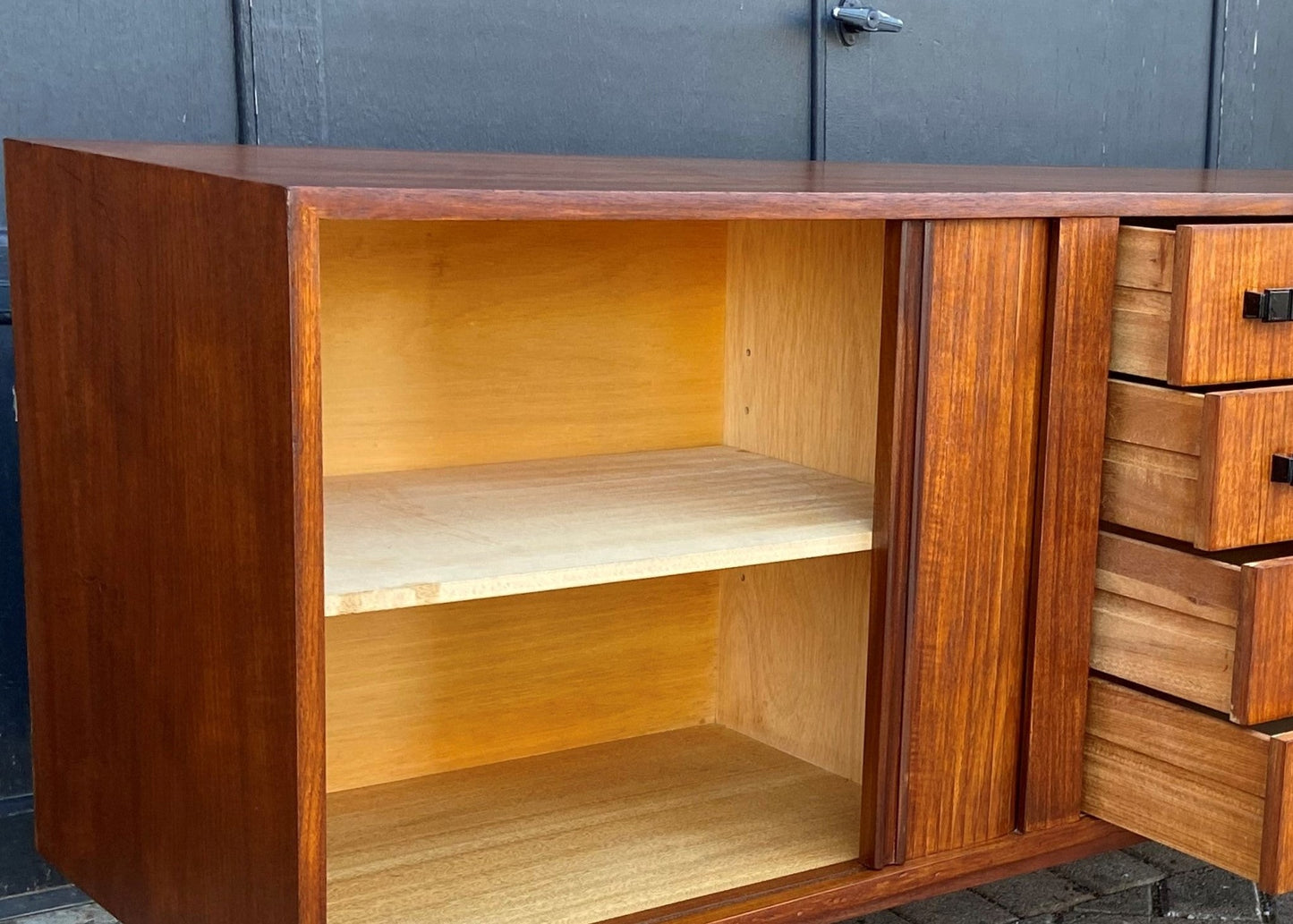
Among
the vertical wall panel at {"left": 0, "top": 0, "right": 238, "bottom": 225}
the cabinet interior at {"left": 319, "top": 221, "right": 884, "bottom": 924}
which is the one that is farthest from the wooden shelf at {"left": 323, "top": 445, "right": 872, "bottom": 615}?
the vertical wall panel at {"left": 0, "top": 0, "right": 238, "bottom": 225}

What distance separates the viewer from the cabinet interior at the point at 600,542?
4.23ft

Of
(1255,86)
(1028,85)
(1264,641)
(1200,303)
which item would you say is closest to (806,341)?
(1200,303)

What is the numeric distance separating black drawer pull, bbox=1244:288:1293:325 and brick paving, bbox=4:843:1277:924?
2.47ft

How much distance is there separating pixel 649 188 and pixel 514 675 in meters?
0.71

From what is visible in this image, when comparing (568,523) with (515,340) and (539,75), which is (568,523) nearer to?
(515,340)

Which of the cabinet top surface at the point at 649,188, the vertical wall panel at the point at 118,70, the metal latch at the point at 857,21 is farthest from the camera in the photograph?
the metal latch at the point at 857,21

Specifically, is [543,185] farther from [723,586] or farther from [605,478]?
[723,586]

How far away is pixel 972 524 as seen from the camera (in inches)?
49.5

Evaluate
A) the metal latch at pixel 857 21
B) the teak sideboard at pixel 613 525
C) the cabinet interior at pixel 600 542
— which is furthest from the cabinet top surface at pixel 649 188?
the metal latch at pixel 857 21

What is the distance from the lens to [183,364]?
1050 millimetres

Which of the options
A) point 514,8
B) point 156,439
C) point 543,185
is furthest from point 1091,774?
point 514,8

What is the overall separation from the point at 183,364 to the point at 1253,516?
84 cm

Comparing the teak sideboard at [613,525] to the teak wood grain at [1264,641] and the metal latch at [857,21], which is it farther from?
the metal latch at [857,21]

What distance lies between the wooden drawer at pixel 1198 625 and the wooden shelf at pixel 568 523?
229 millimetres
